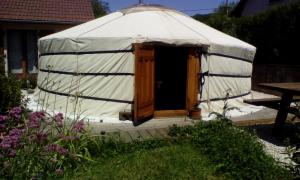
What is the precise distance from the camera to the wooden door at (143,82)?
6447 millimetres

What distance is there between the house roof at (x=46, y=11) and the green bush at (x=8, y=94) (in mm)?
7034

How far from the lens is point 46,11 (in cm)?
1335

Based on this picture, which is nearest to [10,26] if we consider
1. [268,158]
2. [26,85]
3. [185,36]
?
[26,85]

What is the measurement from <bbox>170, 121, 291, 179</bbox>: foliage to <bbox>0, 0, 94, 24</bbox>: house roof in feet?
29.0

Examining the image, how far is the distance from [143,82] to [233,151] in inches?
109

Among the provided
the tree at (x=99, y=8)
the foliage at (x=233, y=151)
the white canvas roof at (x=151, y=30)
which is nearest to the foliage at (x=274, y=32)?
the white canvas roof at (x=151, y=30)

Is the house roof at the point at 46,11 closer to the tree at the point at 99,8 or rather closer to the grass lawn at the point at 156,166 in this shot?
the grass lawn at the point at 156,166

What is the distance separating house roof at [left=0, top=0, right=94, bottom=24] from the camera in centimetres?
1258

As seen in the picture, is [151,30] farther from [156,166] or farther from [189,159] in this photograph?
[156,166]

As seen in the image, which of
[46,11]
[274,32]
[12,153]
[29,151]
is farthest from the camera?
[46,11]

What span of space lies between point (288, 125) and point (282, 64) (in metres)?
4.46

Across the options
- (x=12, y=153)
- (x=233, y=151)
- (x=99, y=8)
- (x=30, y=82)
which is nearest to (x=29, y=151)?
(x=12, y=153)

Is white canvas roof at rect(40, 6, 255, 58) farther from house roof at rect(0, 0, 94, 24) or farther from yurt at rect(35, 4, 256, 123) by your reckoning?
house roof at rect(0, 0, 94, 24)

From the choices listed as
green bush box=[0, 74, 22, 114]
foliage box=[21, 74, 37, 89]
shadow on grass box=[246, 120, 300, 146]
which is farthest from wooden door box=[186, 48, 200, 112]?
foliage box=[21, 74, 37, 89]
